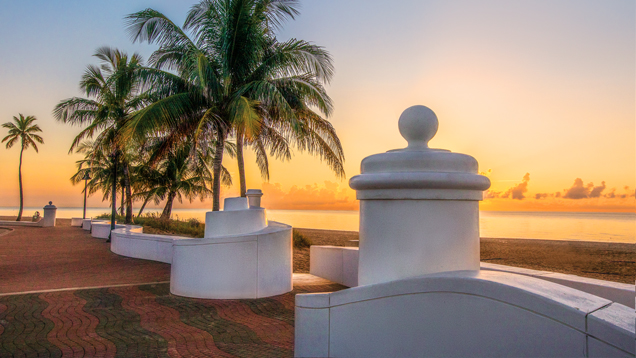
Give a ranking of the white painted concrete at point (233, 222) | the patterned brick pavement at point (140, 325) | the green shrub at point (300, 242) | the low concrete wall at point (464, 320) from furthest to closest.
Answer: the green shrub at point (300, 242), the white painted concrete at point (233, 222), the patterned brick pavement at point (140, 325), the low concrete wall at point (464, 320)

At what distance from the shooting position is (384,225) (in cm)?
268

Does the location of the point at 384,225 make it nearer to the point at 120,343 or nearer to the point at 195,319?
the point at 120,343

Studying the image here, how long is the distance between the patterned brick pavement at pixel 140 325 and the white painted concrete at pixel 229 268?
230mm

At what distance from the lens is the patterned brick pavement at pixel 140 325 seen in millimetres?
4723

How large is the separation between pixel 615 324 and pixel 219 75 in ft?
44.1

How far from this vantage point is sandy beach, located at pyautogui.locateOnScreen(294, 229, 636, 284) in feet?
49.3

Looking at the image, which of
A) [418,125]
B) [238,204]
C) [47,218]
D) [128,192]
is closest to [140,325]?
[238,204]

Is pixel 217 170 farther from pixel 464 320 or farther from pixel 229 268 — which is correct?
pixel 464 320

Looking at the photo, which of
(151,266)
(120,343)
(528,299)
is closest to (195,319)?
(120,343)

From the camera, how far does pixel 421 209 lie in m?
2.58

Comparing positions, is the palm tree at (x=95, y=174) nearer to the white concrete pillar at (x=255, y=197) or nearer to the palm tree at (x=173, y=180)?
the palm tree at (x=173, y=180)

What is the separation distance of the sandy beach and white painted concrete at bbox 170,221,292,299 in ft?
19.1

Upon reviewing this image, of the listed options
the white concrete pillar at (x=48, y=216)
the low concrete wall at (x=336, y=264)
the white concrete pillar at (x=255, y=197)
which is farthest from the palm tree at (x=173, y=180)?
the low concrete wall at (x=336, y=264)

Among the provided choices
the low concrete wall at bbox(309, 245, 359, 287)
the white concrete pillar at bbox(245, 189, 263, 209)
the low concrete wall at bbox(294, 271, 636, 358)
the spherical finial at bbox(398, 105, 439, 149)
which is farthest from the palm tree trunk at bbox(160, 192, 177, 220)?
the spherical finial at bbox(398, 105, 439, 149)
